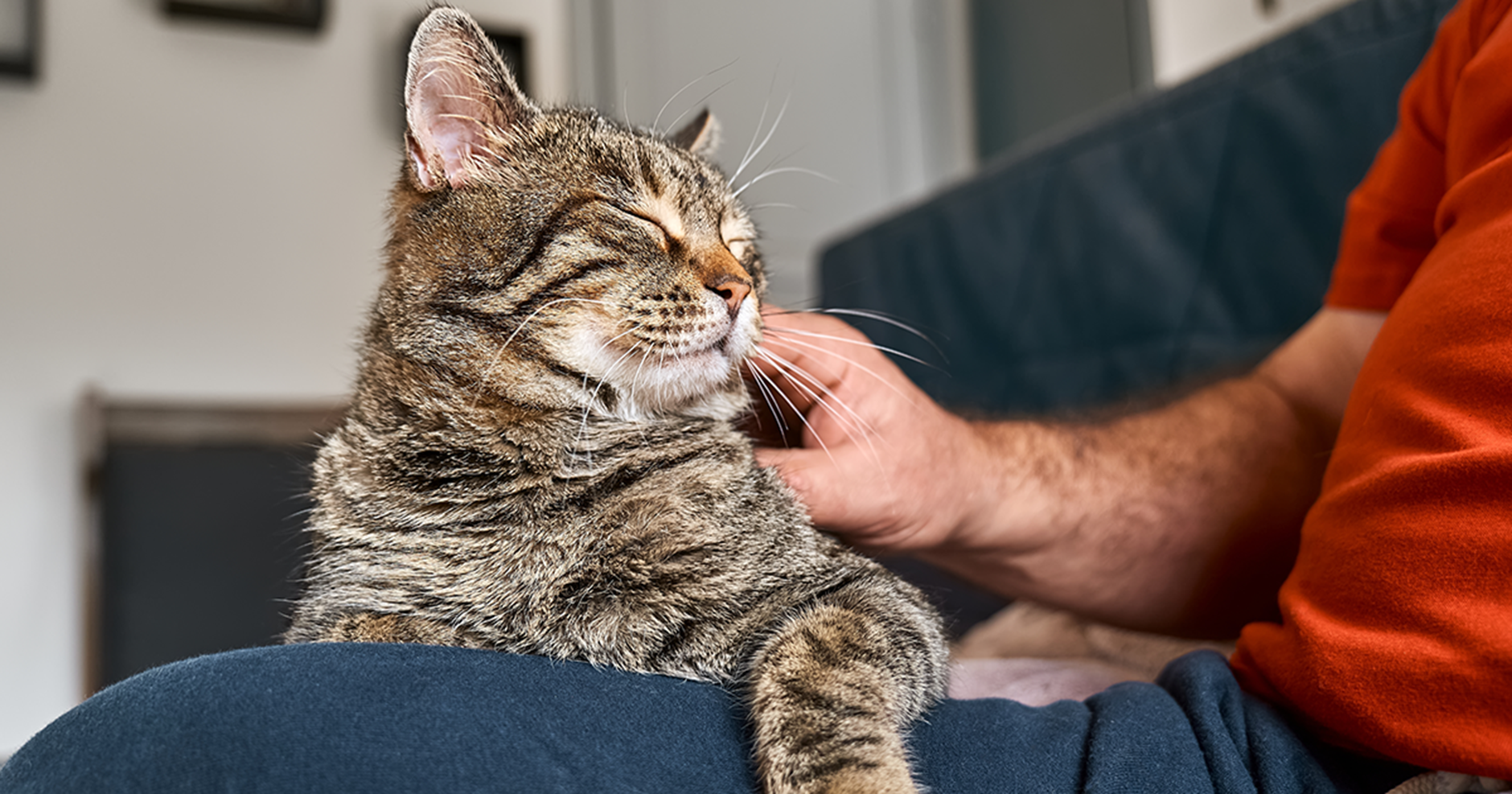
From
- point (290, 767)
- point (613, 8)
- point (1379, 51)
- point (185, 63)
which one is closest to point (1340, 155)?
point (1379, 51)

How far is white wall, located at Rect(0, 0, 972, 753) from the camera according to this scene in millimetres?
2895

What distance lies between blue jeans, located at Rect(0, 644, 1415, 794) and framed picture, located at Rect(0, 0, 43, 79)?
3.11 m

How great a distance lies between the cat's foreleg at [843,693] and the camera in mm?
658

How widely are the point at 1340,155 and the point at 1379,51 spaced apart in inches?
5.9

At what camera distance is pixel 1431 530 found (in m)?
0.68

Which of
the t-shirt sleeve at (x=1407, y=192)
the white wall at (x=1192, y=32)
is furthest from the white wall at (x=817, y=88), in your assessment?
the t-shirt sleeve at (x=1407, y=192)

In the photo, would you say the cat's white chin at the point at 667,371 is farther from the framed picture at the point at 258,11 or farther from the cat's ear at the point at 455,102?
the framed picture at the point at 258,11

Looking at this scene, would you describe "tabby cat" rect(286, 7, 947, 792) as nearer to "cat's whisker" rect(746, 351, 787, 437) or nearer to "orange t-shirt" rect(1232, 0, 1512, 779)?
→ "cat's whisker" rect(746, 351, 787, 437)

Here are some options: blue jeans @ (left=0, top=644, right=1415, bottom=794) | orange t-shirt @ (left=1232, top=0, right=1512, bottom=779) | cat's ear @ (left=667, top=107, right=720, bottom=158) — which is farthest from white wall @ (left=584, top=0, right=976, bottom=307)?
blue jeans @ (left=0, top=644, right=1415, bottom=794)

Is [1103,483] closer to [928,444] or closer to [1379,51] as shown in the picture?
[928,444]

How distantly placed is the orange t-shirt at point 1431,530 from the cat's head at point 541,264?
52 centimetres

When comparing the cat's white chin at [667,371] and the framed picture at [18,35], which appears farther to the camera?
the framed picture at [18,35]

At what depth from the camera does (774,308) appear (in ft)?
3.23

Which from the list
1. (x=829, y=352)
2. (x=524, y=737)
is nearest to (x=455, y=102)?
(x=829, y=352)
